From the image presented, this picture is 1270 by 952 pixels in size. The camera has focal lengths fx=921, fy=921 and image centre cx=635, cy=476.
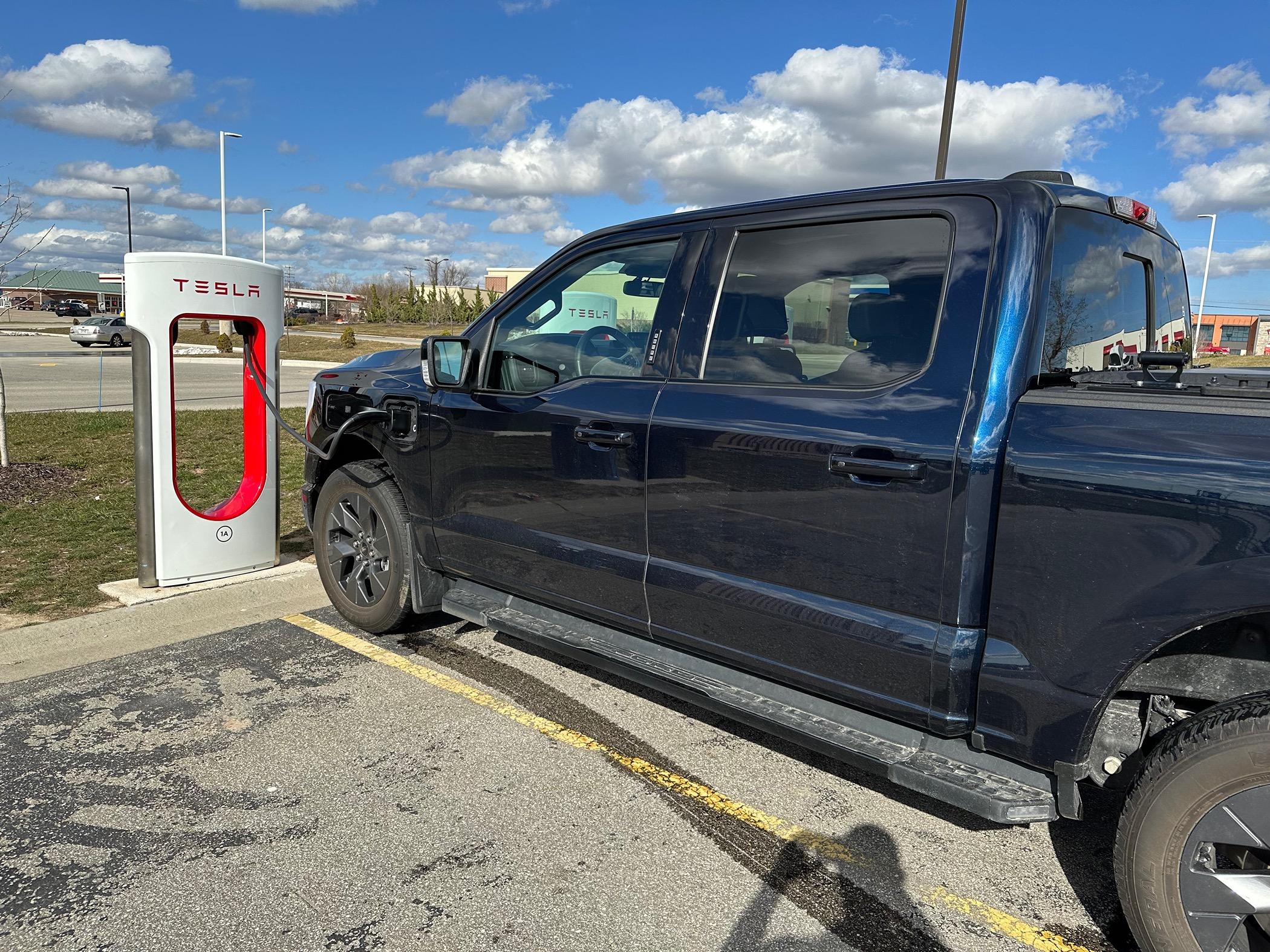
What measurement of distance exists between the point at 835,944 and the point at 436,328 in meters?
59.9

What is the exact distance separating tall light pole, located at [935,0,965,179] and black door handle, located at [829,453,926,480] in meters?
7.20

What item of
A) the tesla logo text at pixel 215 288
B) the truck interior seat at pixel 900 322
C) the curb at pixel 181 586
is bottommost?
the curb at pixel 181 586

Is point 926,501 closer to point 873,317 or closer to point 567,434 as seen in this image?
point 873,317

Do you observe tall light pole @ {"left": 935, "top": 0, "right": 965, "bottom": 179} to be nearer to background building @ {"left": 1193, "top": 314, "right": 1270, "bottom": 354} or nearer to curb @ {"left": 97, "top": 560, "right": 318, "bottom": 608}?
curb @ {"left": 97, "top": 560, "right": 318, "bottom": 608}

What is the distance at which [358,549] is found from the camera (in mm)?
4707

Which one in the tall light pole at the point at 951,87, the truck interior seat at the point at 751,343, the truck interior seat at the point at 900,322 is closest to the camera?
the truck interior seat at the point at 900,322

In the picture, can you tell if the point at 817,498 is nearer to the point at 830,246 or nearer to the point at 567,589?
the point at 830,246

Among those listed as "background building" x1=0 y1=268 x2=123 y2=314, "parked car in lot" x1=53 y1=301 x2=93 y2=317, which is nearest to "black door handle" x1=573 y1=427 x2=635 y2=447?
"background building" x1=0 y1=268 x2=123 y2=314

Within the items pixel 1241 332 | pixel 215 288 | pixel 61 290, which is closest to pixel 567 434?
pixel 215 288

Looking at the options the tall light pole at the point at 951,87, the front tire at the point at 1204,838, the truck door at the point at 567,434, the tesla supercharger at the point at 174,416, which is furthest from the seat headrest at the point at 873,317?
the tall light pole at the point at 951,87

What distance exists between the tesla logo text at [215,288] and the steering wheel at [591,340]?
265 cm

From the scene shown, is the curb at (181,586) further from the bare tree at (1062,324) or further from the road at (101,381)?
the road at (101,381)

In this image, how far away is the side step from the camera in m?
2.44

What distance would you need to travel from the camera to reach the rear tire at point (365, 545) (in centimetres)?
443
